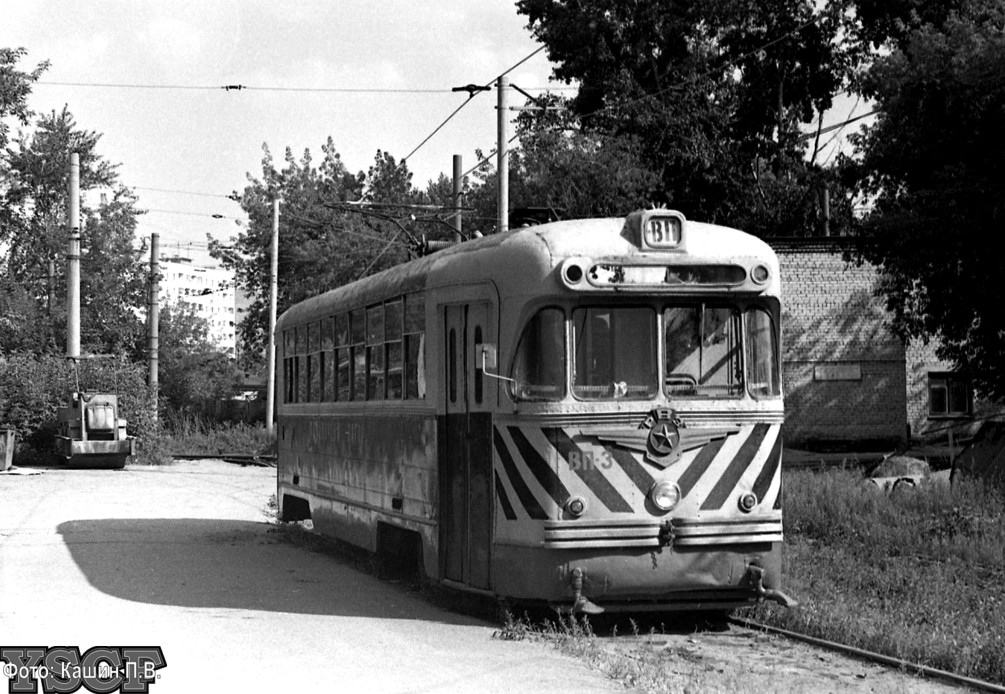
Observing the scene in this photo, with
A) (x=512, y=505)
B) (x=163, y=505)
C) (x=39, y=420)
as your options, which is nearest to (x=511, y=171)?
(x=39, y=420)

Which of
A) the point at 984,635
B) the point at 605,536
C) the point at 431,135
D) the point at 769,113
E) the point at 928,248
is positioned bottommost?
the point at 984,635

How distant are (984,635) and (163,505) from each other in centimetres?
1713

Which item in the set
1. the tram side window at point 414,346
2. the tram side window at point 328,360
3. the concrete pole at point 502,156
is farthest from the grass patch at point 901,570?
the concrete pole at point 502,156

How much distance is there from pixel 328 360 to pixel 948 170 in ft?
45.7

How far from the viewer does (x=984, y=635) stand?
9.72 metres

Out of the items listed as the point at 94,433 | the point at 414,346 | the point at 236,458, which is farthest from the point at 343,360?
the point at 236,458

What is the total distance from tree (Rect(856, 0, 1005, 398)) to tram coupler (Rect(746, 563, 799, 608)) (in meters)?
15.2

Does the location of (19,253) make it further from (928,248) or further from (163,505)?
(928,248)

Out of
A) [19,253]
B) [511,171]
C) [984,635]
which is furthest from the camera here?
[19,253]

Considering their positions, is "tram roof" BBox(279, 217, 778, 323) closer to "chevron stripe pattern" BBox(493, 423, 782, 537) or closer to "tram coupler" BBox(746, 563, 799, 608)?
"chevron stripe pattern" BBox(493, 423, 782, 537)

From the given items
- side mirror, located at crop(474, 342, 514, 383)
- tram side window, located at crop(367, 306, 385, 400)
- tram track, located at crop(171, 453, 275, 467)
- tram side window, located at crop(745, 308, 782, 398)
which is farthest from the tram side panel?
tram track, located at crop(171, 453, 275, 467)

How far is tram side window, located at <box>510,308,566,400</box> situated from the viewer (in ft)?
34.3

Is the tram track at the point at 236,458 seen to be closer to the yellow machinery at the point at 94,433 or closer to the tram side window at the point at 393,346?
the yellow machinery at the point at 94,433

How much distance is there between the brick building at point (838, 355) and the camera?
39.0 m
